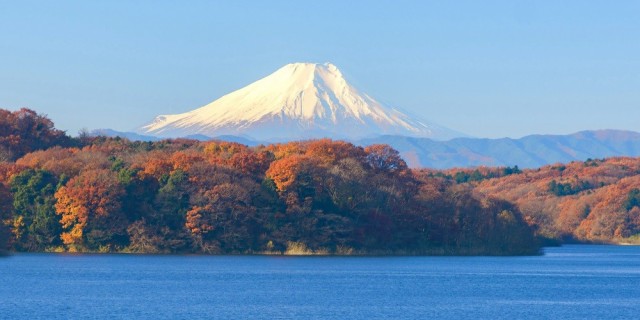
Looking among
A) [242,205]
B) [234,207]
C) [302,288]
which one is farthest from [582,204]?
[302,288]

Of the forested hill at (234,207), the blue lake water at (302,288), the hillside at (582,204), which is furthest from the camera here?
the hillside at (582,204)

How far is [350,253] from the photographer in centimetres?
8538

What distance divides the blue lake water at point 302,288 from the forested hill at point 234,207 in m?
2.33

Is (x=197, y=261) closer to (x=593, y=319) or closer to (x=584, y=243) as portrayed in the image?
(x=593, y=319)

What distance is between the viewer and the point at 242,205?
81.3 m

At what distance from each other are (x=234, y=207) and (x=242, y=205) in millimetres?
599

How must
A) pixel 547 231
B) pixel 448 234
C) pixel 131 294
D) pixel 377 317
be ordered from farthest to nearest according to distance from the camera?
pixel 547 231
pixel 448 234
pixel 131 294
pixel 377 317

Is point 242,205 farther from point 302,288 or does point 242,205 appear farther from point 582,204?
point 582,204

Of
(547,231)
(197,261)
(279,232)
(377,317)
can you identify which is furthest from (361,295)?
(547,231)

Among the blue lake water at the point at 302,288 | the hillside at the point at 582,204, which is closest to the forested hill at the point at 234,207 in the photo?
the blue lake water at the point at 302,288

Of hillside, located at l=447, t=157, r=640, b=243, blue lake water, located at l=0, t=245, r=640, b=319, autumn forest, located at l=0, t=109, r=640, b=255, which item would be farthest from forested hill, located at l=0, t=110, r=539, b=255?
hillside, located at l=447, t=157, r=640, b=243

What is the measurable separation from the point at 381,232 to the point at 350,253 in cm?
256

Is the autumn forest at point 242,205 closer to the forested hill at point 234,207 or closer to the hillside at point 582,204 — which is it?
the forested hill at point 234,207

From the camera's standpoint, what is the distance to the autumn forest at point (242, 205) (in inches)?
3140
